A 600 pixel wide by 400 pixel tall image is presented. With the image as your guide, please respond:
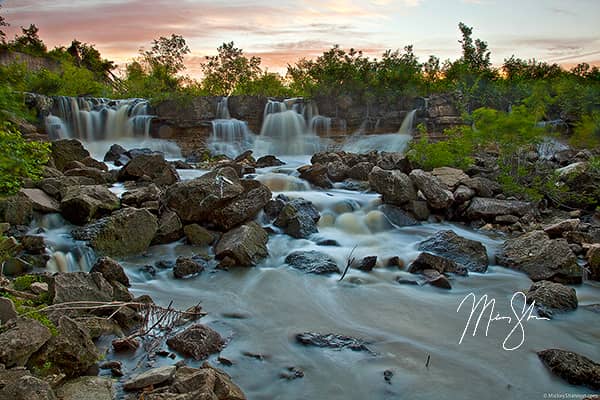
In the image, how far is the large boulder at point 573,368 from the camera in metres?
3.85

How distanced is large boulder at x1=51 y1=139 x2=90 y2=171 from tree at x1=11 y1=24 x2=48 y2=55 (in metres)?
20.0

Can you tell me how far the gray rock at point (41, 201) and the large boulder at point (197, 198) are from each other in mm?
1838

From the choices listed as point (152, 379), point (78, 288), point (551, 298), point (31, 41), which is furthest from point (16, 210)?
point (31, 41)

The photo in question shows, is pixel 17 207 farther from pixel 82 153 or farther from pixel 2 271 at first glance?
pixel 82 153

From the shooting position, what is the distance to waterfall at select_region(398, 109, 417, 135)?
19470 millimetres

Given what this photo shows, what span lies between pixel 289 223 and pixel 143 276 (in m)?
2.90

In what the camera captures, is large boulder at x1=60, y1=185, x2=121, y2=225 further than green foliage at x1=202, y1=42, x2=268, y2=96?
No

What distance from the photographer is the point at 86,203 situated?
736cm

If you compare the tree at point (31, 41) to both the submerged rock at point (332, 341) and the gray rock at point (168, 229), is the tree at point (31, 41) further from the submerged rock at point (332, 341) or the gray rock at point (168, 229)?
the submerged rock at point (332, 341)

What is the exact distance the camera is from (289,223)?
27.2 ft

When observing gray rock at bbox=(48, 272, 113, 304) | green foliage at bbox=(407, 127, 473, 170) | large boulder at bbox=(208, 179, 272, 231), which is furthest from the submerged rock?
green foliage at bbox=(407, 127, 473, 170)

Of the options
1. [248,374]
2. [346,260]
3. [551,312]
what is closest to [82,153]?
[346,260]

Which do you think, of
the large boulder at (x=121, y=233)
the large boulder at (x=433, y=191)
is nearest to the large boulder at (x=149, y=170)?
the large boulder at (x=121, y=233)

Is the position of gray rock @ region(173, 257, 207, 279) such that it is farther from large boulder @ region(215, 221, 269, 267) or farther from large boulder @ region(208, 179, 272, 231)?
large boulder @ region(208, 179, 272, 231)
